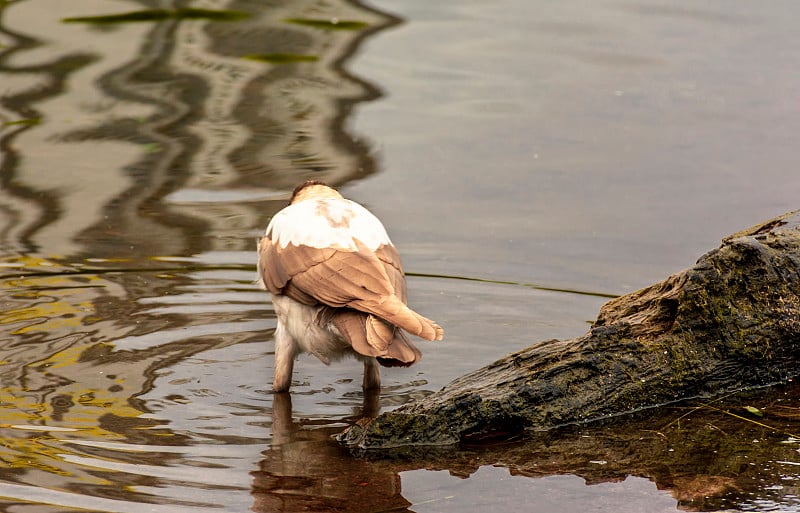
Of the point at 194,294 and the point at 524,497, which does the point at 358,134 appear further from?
the point at 524,497

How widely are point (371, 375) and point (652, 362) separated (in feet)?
5.13

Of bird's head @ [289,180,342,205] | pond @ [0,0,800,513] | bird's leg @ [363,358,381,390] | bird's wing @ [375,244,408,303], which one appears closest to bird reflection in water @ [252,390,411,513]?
pond @ [0,0,800,513]

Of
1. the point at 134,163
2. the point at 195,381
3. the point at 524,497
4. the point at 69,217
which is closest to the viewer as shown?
the point at 524,497

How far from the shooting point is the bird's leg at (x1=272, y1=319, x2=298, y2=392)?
279 inches

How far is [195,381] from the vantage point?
709cm

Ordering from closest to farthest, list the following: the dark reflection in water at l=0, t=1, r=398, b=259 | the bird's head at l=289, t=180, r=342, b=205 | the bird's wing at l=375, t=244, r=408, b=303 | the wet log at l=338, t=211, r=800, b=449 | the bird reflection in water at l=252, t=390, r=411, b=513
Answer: the bird reflection in water at l=252, t=390, r=411, b=513
the wet log at l=338, t=211, r=800, b=449
the bird's wing at l=375, t=244, r=408, b=303
the bird's head at l=289, t=180, r=342, b=205
the dark reflection in water at l=0, t=1, r=398, b=259

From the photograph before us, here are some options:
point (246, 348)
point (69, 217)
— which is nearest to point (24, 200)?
point (69, 217)

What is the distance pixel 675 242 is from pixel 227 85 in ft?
17.7

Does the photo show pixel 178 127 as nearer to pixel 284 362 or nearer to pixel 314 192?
pixel 314 192

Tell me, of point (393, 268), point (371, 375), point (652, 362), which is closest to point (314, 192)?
point (393, 268)

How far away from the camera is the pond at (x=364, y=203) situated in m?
5.78

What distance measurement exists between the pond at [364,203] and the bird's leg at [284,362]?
7 cm

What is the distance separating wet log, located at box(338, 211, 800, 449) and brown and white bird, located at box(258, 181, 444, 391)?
350 millimetres

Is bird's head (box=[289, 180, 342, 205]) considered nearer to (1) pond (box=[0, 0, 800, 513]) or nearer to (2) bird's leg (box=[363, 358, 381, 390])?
(1) pond (box=[0, 0, 800, 513])
